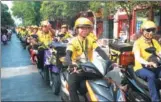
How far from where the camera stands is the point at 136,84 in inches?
137

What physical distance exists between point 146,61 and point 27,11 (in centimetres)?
210

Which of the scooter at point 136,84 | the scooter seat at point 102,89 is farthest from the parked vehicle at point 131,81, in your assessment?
the scooter seat at point 102,89

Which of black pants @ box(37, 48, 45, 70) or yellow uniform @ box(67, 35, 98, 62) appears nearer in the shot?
yellow uniform @ box(67, 35, 98, 62)

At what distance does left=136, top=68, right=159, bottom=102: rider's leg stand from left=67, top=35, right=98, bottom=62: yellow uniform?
1.76 feet

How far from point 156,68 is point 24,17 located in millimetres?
2299

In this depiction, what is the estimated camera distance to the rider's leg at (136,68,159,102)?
3.25 metres

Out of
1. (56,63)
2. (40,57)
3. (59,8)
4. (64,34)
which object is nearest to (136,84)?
(56,63)

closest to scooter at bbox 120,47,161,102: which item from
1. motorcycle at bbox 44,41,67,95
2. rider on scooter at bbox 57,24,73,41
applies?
motorcycle at bbox 44,41,67,95

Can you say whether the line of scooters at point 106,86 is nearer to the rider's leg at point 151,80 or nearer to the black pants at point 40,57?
the rider's leg at point 151,80

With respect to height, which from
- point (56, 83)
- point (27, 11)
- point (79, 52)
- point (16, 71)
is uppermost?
point (27, 11)

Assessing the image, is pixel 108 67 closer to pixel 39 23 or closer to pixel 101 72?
pixel 101 72

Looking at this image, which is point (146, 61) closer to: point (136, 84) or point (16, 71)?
point (136, 84)

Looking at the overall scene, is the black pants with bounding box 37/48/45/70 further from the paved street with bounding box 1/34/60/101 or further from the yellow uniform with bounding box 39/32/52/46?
the paved street with bounding box 1/34/60/101

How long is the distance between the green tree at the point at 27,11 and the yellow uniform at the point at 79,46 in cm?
138
